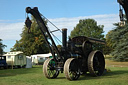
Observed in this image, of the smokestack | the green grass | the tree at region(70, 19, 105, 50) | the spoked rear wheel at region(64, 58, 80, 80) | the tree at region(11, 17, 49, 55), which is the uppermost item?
the tree at region(70, 19, 105, 50)

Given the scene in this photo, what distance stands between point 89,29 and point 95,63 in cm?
4041

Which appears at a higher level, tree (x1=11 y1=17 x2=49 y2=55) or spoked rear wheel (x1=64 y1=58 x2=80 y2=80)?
tree (x1=11 y1=17 x2=49 y2=55)

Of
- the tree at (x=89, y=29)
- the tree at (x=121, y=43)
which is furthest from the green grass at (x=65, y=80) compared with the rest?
the tree at (x=89, y=29)

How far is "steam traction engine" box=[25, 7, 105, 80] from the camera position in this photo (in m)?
11.9

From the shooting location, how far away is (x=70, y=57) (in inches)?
508

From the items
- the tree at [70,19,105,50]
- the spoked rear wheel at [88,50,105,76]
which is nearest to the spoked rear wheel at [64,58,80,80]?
the spoked rear wheel at [88,50,105,76]

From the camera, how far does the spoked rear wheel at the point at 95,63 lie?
13305 mm

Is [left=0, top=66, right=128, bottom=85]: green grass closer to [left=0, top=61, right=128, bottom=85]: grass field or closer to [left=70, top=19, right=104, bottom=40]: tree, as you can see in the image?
[left=0, top=61, right=128, bottom=85]: grass field

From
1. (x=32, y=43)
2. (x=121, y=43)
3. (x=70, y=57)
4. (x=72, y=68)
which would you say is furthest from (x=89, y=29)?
(x=72, y=68)

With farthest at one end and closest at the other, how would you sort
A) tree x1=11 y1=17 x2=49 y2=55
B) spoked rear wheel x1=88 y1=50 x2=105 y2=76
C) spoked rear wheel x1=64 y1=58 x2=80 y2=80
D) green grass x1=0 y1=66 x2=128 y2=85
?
tree x1=11 y1=17 x2=49 y2=55 < spoked rear wheel x1=88 y1=50 x2=105 y2=76 < spoked rear wheel x1=64 y1=58 x2=80 y2=80 < green grass x1=0 y1=66 x2=128 y2=85

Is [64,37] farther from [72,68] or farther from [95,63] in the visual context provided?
[95,63]

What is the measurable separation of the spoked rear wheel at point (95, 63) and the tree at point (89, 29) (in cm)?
3660

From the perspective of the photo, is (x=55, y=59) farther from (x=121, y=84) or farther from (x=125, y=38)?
(x=125, y=38)

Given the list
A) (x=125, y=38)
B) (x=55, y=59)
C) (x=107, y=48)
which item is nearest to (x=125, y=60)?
(x=125, y=38)
